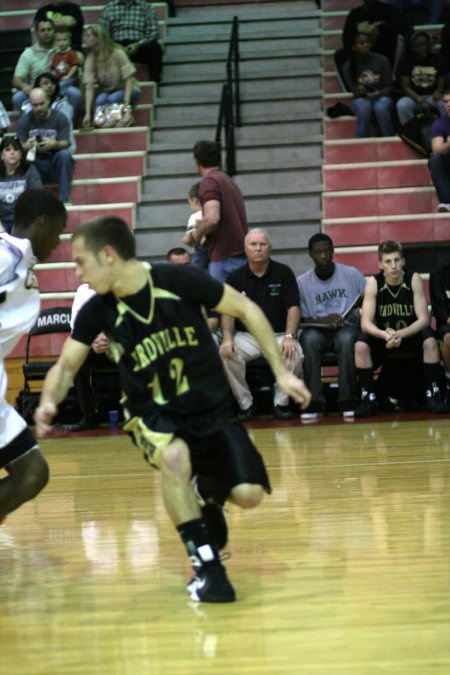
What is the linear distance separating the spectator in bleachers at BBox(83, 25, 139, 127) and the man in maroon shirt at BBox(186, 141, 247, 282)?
3.34 m

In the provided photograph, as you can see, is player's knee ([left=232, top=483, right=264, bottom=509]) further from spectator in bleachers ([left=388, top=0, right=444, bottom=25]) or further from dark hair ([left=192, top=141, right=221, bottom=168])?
spectator in bleachers ([left=388, top=0, right=444, bottom=25])

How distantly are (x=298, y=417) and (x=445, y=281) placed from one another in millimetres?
1616

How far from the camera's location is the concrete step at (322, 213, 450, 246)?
1080 centimetres

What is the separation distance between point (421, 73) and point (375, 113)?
2.02 feet

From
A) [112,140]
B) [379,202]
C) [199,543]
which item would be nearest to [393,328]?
[379,202]

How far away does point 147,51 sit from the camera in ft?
42.4

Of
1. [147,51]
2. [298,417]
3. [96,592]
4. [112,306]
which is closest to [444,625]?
[96,592]

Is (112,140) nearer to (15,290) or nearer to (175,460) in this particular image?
(15,290)

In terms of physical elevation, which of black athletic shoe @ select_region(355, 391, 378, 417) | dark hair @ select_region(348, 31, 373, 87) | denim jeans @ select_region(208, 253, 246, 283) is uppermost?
dark hair @ select_region(348, 31, 373, 87)

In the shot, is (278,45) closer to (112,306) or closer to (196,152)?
(196,152)

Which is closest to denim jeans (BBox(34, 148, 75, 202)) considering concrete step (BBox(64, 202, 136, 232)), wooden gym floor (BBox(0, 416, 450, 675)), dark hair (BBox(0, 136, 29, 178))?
concrete step (BBox(64, 202, 136, 232))

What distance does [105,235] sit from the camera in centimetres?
381

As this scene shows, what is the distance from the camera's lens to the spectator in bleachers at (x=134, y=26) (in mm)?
12758

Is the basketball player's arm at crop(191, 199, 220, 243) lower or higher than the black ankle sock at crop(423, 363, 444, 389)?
higher
